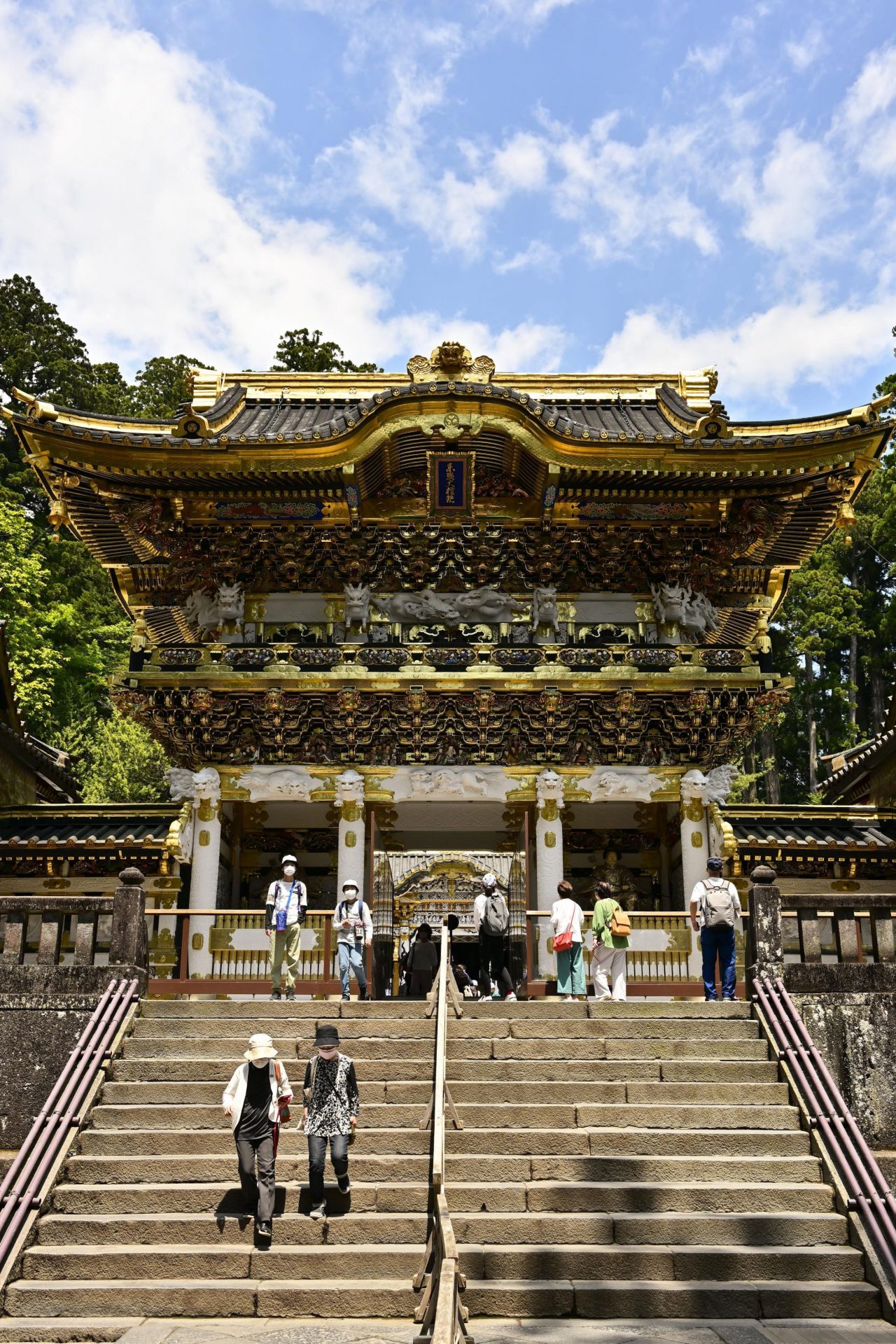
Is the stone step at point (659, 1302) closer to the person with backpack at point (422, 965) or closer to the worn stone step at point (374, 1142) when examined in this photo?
the worn stone step at point (374, 1142)

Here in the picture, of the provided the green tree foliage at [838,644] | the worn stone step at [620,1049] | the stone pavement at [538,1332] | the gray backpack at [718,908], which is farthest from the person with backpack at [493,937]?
the green tree foliage at [838,644]

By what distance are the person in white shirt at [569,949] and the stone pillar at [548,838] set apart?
3758mm

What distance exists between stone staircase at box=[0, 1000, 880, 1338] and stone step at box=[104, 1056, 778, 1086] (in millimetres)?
20

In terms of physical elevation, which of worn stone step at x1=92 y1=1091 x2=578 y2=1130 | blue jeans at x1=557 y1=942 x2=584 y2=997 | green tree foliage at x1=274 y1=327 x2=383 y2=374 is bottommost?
worn stone step at x1=92 y1=1091 x2=578 y2=1130

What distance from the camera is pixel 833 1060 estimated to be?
10773mm

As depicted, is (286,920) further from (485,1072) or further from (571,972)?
(485,1072)

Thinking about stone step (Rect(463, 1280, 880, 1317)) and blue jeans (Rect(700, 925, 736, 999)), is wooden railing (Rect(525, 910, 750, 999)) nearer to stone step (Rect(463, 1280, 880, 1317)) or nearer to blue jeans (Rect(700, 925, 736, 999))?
blue jeans (Rect(700, 925, 736, 999))

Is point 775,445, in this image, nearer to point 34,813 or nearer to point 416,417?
point 416,417

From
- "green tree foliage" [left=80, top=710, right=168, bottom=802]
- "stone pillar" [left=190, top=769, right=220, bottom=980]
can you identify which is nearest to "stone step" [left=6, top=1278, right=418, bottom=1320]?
"stone pillar" [left=190, top=769, right=220, bottom=980]

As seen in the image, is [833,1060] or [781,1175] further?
[833,1060]

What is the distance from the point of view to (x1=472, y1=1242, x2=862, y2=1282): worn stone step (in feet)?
25.8

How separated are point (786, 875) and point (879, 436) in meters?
6.67

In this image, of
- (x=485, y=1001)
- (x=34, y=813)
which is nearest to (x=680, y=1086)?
(x=485, y=1001)

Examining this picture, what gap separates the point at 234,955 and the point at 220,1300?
862cm
